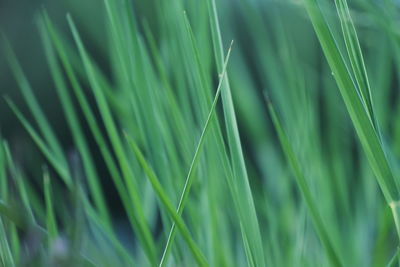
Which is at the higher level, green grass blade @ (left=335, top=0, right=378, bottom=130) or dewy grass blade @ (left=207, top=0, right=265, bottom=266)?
green grass blade @ (left=335, top=0, right=378, bottom=130)

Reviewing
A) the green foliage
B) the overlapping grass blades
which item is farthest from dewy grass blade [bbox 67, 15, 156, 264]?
the overlapping grass blades

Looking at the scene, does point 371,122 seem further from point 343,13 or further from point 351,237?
point 351,237

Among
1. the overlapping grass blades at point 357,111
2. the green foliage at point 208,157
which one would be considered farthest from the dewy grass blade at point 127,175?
the overlapping grass blades at point 357,111

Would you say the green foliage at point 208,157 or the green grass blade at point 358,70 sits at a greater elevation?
the green grass blade at point 358,70

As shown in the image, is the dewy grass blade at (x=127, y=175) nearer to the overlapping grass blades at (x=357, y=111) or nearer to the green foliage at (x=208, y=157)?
the green foliage at (x=208, y=157)

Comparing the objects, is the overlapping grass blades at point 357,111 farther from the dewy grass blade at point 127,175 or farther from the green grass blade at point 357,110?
the dewy grass blade at point 127,175

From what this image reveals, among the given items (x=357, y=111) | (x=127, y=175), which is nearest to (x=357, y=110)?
(x=357, y=111)

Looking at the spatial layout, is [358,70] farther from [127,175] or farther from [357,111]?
[127,175]

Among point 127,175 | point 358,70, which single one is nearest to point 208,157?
point 127,175

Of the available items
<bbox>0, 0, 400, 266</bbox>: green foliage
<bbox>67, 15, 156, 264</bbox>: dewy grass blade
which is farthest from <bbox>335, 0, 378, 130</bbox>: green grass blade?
<bbox>67, 15, 156, 264</bbox>: dewy grass blade

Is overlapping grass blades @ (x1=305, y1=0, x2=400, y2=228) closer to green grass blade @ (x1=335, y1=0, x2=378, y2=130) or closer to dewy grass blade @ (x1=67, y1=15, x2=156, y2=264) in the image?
green grass blade @ (x1=335, y1=0, x2=378, y2=130)

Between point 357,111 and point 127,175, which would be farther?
point 127,175
